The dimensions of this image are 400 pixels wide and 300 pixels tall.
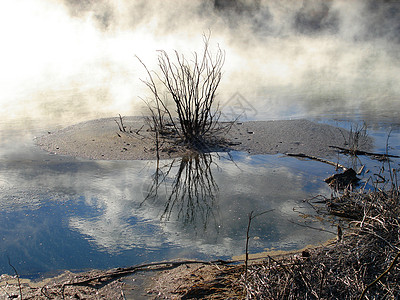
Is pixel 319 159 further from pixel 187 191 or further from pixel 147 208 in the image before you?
pixel 147 208

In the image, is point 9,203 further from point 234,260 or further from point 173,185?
point 234,260

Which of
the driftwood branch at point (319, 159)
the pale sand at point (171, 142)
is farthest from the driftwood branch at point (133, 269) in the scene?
the pale sand at point (171, 142)

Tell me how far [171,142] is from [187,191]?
1.68m

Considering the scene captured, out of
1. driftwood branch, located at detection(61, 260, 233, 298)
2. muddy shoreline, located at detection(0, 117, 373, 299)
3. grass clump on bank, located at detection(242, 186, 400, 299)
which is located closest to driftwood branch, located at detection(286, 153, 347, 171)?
muddy shoreline, located at detection(0, 117, 373, 299)

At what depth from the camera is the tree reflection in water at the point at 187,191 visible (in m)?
A: 3.96

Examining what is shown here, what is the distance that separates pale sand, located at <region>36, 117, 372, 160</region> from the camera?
5.83 metres

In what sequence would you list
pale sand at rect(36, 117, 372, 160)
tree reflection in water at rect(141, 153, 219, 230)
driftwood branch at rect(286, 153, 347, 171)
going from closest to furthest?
tree reflection in water at rect(141, 153, 219, 230) → driftwood branch at rect(286, 153, 347, 171) → pale sand at rect(36, 117, 372, 160)

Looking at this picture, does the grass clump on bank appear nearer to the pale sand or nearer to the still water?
the still water

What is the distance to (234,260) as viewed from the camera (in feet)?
10.6

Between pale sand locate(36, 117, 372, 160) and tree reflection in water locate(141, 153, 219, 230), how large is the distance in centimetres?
47

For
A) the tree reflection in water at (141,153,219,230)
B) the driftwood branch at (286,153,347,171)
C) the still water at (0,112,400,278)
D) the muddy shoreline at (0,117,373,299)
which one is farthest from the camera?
the driftwood branch at (286,153,347,171)

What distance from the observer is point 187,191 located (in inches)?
178

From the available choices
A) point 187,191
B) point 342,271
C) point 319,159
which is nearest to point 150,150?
point 187,191

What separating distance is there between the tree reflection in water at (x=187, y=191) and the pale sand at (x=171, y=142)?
47cm
